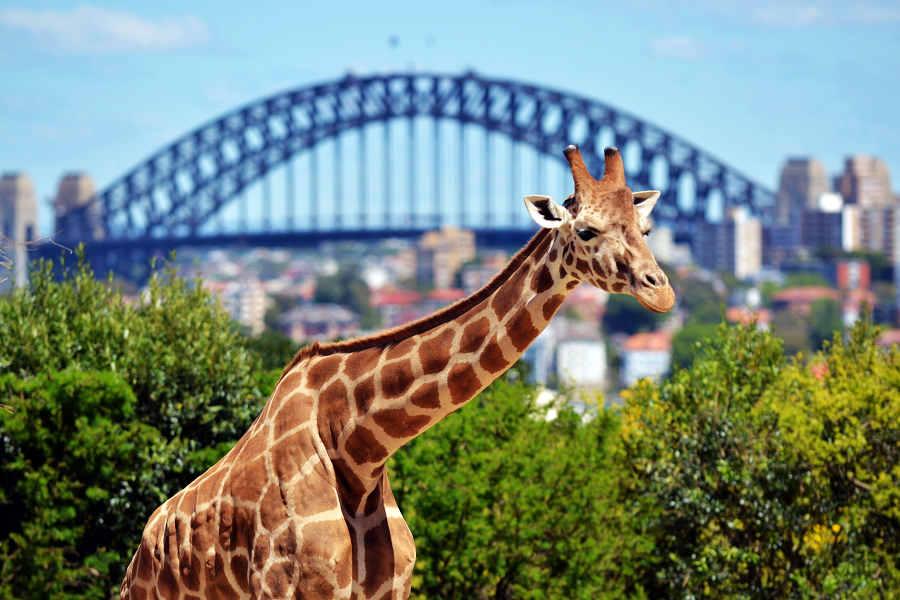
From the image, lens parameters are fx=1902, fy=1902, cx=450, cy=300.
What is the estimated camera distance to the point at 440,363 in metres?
12.6

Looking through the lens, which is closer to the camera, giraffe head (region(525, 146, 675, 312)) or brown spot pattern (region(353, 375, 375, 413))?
giraffe head (region(525, 146, 675, 312))

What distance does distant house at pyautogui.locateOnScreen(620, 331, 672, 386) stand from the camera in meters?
179

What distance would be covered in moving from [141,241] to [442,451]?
17470 cm

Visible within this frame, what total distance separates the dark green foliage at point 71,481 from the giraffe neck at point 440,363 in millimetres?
10475

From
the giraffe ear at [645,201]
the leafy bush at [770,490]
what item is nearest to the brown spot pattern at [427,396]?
the giraffe ear at [645,201]

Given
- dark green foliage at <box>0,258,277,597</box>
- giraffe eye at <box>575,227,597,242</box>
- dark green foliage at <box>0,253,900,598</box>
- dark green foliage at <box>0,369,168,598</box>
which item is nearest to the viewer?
giraffe eye at <box>575,227,597,242</box>

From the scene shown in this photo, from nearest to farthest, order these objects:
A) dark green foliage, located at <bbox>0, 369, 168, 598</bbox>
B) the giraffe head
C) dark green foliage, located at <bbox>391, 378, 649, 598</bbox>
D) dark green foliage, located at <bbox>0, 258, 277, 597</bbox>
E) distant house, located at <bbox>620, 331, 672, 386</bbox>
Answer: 1. the giraffe head
2. dark green foliage, located at <bbox>0, 369, 168, 598</bbox>
3. dark green foliage, located at <bbox>0, 258, 277, 597</bbox>
4. dark green foliage, located at <bbox>391, 378, 649, 598</bbox>
5. distant house, located at <bbox>620, 331, 672, 386</bbox>

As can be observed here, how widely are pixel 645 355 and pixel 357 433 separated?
6680 inches

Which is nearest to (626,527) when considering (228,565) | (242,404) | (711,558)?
(711,558)

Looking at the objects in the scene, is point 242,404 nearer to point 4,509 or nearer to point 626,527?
point 4,509

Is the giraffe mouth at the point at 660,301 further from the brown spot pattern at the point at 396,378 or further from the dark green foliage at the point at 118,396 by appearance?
the dark green foliage at the point at 118,396

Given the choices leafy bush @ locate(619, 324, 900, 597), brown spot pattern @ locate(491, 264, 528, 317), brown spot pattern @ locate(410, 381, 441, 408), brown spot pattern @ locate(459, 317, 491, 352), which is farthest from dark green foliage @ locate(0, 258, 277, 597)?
brown spot pattern @ locate(491, 264, 528, 317)

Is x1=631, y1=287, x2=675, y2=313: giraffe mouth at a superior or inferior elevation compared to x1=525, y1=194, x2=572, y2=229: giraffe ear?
inferior

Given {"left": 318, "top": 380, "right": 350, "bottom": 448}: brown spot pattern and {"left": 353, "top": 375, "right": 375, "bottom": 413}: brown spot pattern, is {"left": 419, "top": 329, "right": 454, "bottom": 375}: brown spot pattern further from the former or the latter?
{"left": 318, "top": 380, "right": 350, "bottom": 448}: brown spot pattern
